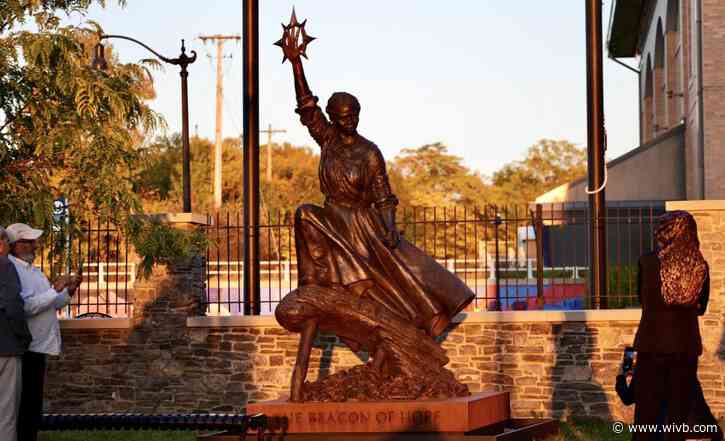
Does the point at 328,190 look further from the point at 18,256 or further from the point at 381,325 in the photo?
the point at 18,256

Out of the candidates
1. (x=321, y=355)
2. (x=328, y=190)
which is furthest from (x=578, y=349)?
(x=328, y=190)

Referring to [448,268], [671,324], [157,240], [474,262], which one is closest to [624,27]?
[448,268]

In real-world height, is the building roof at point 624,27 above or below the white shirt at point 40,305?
above

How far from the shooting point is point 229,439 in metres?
10.7

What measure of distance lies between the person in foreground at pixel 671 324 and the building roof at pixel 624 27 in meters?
31.7

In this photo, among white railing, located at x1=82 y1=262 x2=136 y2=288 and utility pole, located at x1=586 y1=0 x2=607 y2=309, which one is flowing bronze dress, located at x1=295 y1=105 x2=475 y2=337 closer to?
white railing, located at x1=82 y1=262 x2=136 y2=288

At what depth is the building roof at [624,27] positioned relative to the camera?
40344mm

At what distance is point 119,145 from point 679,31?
2047 cm

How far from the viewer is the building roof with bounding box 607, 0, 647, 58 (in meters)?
40.3

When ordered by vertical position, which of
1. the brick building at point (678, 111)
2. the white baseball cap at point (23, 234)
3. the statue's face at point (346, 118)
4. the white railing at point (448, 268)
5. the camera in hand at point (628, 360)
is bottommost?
the camera in hand at point (628, 360)

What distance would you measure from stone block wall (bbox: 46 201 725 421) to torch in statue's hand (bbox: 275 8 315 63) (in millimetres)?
5443

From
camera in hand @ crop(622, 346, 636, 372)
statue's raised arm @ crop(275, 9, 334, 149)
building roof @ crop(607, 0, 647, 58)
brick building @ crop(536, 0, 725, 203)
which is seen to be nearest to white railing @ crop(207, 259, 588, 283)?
brick building @ crop(536, 0, 725, 203)

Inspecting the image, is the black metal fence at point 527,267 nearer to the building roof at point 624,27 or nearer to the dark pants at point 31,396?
the dark pants at point 31,396

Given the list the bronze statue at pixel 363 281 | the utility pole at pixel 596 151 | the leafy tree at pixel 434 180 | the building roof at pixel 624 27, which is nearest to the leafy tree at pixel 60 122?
the bronze statue at pixel 363 281
